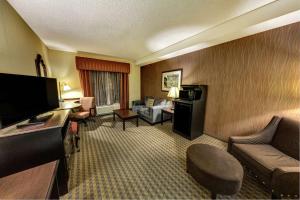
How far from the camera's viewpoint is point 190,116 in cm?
272

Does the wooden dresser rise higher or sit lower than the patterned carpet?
higher

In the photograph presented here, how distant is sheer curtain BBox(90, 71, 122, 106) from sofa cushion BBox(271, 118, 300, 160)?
489 centimetres

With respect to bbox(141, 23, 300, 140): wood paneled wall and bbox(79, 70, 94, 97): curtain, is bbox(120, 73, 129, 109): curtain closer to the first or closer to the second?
bbox(79, 70, 94, 97): curtain

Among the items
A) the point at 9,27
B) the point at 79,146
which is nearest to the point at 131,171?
the point at 79,146

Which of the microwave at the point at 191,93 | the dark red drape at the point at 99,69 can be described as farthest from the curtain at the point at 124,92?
the microwave at the point at 191,93

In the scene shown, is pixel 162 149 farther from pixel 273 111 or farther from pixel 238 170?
pixel 273 111

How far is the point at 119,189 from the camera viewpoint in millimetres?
1479

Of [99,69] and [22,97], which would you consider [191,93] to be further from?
[99,69]

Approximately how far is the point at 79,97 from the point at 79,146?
2.41m

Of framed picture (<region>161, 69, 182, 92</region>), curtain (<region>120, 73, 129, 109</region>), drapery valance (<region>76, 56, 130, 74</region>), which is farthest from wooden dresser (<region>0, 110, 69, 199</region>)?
curtain (<region>120, 73, 129, 109</region>)

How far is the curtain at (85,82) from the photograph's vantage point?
4.18 metres

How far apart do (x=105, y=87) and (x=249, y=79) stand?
463 cm

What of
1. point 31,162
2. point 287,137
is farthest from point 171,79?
point 31,162

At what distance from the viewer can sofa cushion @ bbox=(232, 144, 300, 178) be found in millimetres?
1381
